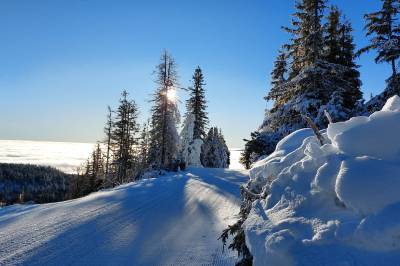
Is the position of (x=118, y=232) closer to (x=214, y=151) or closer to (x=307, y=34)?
(x=307, y=34)

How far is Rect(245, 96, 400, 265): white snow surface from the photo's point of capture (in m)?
2.89

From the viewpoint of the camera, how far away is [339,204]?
3484mm

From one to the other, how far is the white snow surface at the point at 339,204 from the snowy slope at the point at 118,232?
8.21 ft

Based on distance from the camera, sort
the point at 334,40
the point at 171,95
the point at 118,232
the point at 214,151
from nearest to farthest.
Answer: the point at 118,232
the point at 334,40
the point at 171,95
the point at 214,151

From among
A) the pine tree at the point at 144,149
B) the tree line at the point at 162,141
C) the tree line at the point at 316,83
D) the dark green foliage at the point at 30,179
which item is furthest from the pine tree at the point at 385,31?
the dark green foliage at the point at 30,179

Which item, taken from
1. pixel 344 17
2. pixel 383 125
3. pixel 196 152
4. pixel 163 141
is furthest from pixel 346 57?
pixel 383 125

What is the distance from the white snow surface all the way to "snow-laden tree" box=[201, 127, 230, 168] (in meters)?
45.5

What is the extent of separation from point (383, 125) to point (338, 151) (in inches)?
22.2

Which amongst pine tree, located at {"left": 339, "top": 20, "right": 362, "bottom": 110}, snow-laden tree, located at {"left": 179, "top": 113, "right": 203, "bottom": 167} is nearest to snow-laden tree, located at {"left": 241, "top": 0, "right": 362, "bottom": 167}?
pine tree, located at {"left": 339, "top": 20, "right": 362, "bottom": 110}

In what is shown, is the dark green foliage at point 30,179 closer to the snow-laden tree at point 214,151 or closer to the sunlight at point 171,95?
the snow-laden tree at point 214,151

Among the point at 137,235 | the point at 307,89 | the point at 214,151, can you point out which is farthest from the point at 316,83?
the point at 214,151

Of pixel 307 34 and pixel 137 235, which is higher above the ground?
pixel 307 34

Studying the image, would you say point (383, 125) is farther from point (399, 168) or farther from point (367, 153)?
point (399, 168)

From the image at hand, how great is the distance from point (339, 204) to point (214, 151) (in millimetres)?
48976
